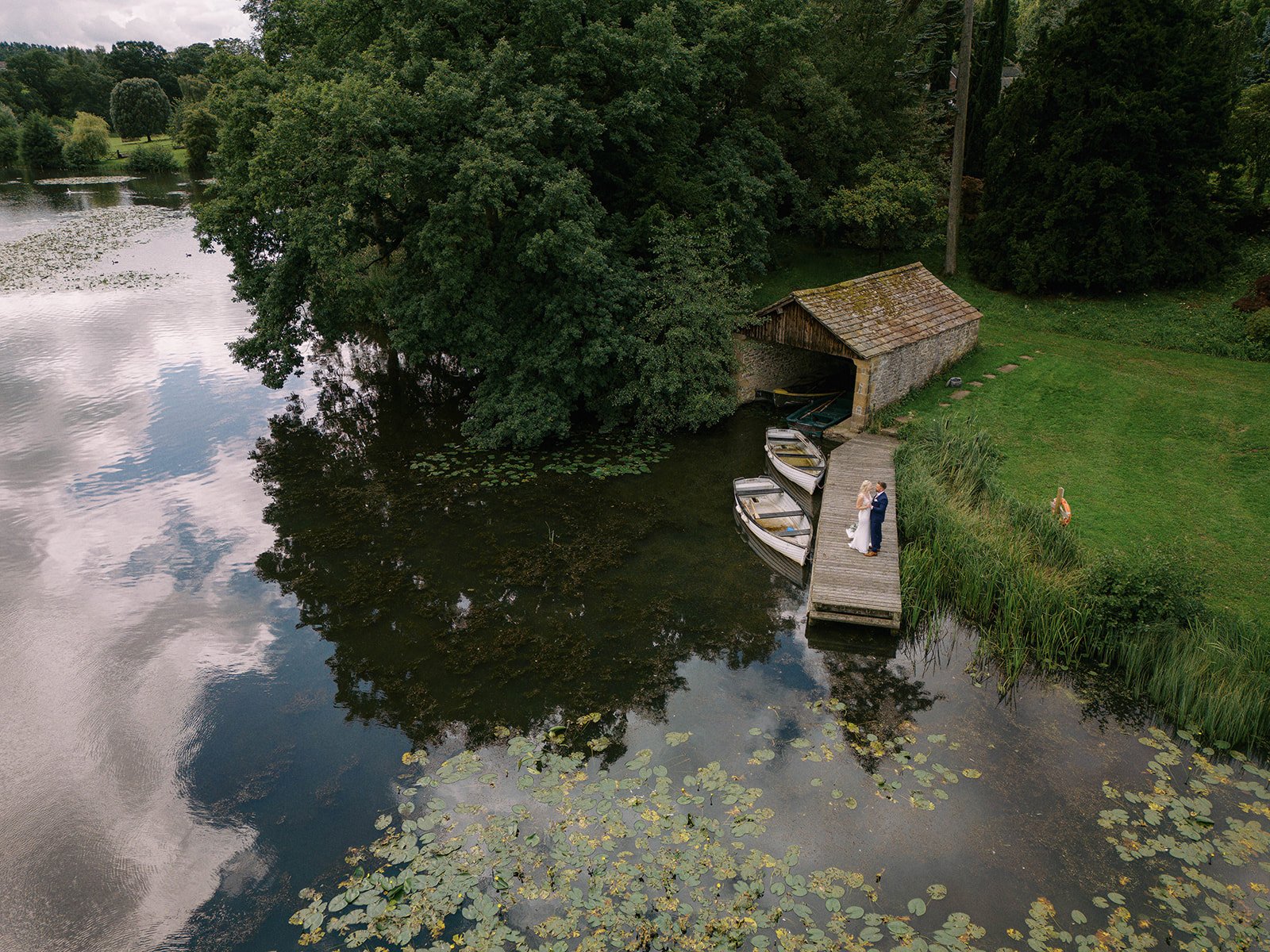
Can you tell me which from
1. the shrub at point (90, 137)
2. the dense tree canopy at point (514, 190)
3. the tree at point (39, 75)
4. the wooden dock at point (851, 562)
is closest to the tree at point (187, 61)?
the tree at point (39, 75)

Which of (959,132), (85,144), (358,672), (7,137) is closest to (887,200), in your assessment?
(959,132)

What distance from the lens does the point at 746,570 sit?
1664cm

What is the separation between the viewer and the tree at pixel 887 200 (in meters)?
27.8

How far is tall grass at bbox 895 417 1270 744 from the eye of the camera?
11969 mm

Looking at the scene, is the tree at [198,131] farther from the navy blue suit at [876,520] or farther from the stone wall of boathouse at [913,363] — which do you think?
the navy blue suit at [876,520]

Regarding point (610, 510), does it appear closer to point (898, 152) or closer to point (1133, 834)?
point (1133, 834)

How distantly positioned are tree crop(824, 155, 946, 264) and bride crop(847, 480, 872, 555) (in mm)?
15442

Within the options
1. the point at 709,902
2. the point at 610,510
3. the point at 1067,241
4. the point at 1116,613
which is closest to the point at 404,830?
the point at 709,902

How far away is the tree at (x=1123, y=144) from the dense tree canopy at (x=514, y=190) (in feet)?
32.3

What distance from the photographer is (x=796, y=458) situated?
20.4 m

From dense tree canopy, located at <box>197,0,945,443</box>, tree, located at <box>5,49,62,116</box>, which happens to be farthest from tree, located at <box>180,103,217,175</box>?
dense tree canopy, located at <box>197,0,945,443</box>

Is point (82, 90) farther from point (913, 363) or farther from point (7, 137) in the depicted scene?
point (913, 363)

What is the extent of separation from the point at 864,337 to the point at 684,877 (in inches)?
641

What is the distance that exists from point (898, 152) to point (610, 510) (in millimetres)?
20383
